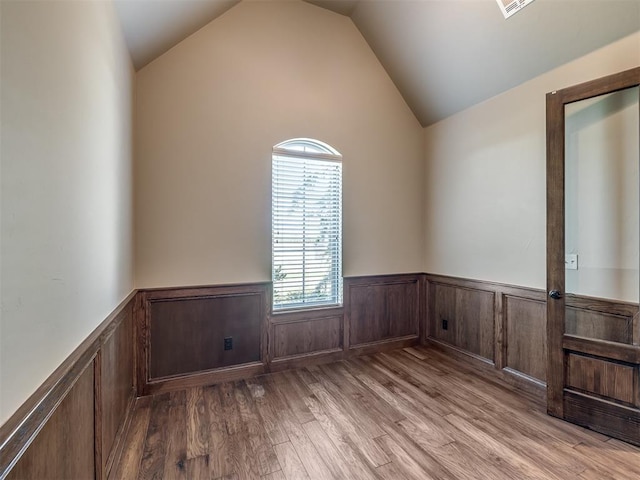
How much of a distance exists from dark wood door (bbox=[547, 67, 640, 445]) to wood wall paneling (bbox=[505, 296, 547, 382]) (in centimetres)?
29

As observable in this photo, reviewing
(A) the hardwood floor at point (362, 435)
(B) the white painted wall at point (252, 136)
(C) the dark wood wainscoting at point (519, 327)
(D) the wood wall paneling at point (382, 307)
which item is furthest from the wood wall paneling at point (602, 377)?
(B) the white painted wall at point (252, 136)

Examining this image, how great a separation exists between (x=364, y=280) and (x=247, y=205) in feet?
5.10

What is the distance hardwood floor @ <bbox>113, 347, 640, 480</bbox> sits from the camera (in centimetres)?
171

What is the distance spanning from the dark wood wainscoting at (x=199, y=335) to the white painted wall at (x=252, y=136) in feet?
0.52

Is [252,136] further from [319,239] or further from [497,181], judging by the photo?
[497,181]

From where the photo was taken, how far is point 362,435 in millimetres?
Answer: 2016

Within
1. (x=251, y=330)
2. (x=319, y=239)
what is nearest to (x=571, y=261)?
(x=319, y=239)

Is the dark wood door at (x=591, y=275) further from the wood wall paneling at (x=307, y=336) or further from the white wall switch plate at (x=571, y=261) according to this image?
the wood wall paneling at (x=307, y=336)

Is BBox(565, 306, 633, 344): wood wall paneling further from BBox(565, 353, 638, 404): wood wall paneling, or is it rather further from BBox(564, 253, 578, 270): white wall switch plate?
BBox(564, 253, 578, 270): white wall switch plate

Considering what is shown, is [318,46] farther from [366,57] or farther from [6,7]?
[6,7]

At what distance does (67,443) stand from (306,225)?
94.0 inches

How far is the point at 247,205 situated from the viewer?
2.87m

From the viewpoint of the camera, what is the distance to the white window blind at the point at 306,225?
3031 millimetres

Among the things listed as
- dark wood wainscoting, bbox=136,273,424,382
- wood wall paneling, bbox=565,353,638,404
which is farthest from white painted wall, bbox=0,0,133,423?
wood wall paneling, bbox=565,353,638,404
